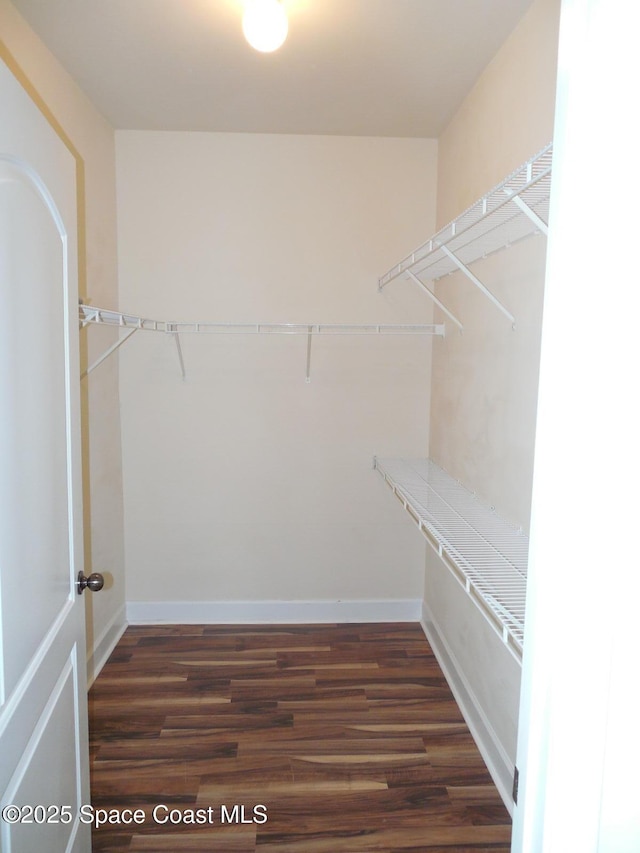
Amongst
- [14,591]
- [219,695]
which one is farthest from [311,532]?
[14,591]

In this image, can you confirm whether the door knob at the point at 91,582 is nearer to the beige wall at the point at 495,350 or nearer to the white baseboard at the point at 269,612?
the beige wall at the point at 495,350

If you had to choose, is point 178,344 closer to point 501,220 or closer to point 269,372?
point 269,372

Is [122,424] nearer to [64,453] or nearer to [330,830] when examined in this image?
[64,453]

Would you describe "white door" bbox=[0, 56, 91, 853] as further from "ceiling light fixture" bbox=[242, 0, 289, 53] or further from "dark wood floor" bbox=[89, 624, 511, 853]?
"ceiling light fixture" bbox=[242, 0, 289, 53]

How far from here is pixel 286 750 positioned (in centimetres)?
211

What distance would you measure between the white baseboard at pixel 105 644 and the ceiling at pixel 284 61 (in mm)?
2407

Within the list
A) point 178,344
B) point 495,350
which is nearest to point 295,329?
point 178,344

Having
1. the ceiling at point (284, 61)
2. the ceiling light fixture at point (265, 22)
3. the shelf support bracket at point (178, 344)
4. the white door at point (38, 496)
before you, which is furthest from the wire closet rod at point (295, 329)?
the white door at point (38, 496)

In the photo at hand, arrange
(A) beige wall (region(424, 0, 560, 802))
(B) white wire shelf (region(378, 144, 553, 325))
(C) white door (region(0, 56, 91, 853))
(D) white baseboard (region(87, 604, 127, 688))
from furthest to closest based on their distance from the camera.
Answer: (D) white baseboard (region(87, 604, 127, 688))
(A) beige wall (region(424, 0, 560, 802))
(B) white wire shelf (region(378, 144, 553, 325))
(C) white door (region(0, 56, 91, 853))

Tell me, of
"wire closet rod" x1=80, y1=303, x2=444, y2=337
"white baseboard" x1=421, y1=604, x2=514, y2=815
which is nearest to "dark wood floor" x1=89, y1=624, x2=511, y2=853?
"white baseboard" x1=421, y1=604, x2=514, y2=815

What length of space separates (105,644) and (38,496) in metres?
1.84

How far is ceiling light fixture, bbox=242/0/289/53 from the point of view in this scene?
161 centimetres

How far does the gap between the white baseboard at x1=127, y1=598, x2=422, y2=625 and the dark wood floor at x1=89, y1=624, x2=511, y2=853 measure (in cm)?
16

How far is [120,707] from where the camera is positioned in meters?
2.34
